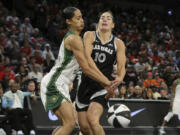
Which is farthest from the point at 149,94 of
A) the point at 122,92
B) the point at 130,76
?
the point at 130,76

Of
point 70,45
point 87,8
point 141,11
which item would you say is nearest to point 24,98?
point 70,45

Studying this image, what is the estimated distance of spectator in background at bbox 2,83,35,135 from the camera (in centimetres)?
935

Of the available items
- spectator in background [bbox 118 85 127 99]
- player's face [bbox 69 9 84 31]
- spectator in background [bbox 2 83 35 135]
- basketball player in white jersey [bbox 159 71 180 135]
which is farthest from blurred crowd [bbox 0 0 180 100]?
player's face [bbox 69 9 84 31]

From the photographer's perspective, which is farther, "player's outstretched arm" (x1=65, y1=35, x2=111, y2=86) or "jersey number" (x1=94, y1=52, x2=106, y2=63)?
"jersey number" (x1=94, y1=52, x2=106, y2=63)

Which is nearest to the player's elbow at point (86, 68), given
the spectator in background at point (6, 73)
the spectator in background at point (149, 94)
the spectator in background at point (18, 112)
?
the spectator in background at point (18, 112)

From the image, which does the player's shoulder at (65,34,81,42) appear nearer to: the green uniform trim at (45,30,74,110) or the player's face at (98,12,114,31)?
the green uniform trim at (45,30,74,110)

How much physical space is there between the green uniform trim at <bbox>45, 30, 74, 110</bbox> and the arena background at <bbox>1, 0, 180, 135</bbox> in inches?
104

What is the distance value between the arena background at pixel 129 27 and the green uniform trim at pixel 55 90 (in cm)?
264

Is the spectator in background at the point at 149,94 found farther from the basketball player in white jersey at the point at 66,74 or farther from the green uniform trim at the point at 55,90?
the green uniform trim at the point at 55,90

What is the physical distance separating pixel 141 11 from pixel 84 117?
17.0 meters

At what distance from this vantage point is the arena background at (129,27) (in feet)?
37.0

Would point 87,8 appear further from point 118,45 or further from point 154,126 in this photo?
point 118,45

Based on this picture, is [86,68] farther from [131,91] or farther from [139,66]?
[139,66]

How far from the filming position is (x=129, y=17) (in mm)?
21047
